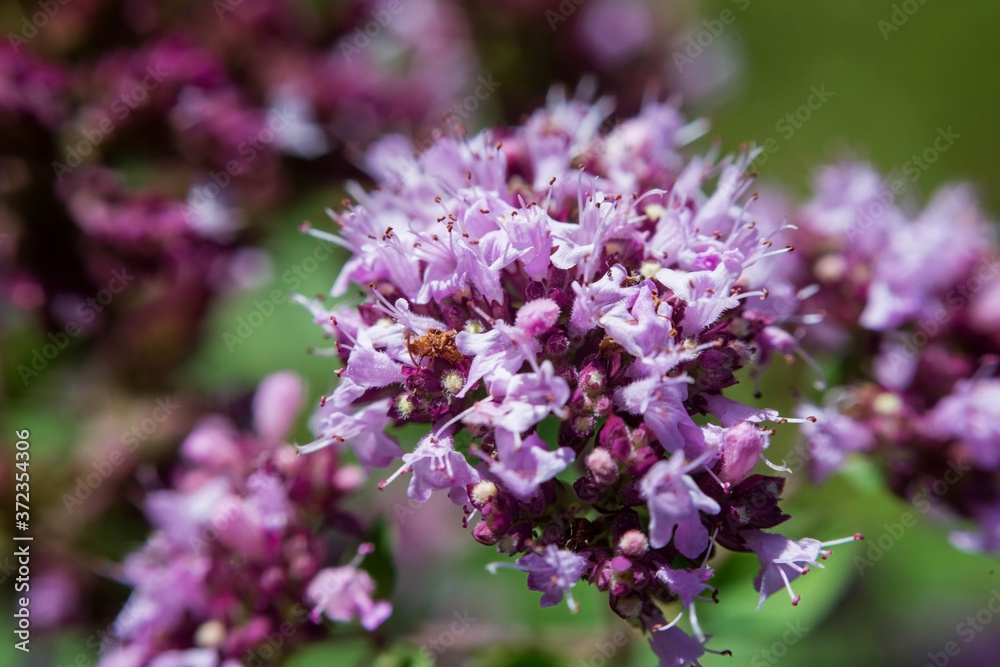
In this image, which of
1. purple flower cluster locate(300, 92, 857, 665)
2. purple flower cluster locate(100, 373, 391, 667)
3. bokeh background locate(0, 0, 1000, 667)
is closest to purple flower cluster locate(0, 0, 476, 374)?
bokeh background locate(0, 0, 1000, 667)

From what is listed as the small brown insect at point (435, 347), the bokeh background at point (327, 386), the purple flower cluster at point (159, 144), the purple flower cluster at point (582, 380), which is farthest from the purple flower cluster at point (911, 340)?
the purple flower cluster at point (159, 144)

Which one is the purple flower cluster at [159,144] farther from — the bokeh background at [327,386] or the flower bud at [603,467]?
the flower bud at [603,467]

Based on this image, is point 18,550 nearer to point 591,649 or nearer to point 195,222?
point 195,222

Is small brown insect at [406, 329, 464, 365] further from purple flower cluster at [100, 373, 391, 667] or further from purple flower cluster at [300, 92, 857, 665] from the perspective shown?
purple flower cluster at [100, 373, 391, 667]

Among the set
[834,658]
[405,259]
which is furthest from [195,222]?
[834,658]

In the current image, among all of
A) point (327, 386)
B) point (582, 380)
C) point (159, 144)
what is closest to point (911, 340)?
point (582, 380)

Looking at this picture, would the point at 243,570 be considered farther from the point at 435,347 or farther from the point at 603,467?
the point at 603,467
